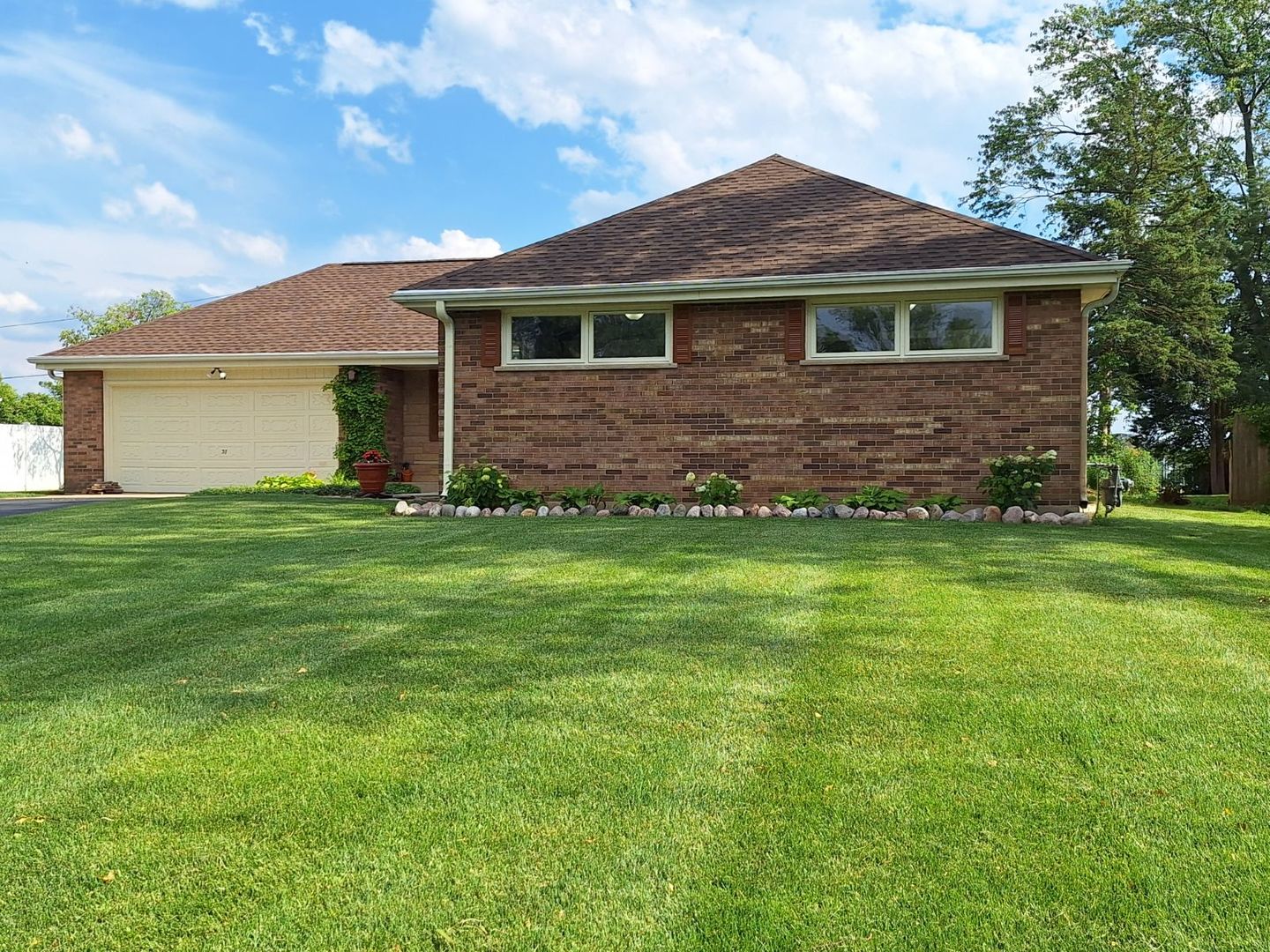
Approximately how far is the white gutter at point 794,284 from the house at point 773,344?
0.02 m

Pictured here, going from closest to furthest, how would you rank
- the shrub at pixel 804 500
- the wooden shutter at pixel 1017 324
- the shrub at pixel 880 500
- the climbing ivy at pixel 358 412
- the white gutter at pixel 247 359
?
the wooden shutter at pixel 1017 324 < the shrub at pixel 880 500 < the shrub at pixel 804 500 < the white gutter at pixel 247 359 < the climbing ivy at pixel 358 412

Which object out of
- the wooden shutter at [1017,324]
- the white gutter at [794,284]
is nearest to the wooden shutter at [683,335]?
the white gutter at [794,284]

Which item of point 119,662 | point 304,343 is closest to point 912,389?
point 119,662

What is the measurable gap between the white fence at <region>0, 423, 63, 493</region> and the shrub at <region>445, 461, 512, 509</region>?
1488cm

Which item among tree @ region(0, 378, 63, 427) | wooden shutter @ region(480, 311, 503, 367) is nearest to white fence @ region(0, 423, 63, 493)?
wooden shutter @ region(480, 311, 503, 367)

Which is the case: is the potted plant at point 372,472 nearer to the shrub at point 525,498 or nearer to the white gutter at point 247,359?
the white gutter at point 247,359

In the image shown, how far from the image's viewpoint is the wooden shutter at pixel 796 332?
10.6 m

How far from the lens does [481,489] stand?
36.0ft

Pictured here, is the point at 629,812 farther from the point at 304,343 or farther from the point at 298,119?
the point at 298,119

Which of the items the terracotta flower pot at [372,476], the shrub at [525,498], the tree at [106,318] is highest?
the tree at [106,318]

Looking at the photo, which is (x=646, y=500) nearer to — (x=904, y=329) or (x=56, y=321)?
(x=904, y=329)

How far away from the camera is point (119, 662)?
373 centimetres

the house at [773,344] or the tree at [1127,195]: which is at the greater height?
the tree at [1127,195]

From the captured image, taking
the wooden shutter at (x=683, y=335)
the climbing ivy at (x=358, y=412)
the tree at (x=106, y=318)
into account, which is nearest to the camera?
the wooden shutter at (x=683, y=335)
